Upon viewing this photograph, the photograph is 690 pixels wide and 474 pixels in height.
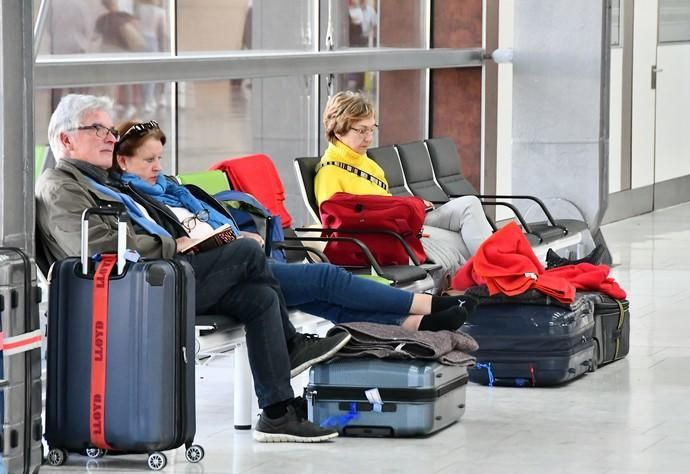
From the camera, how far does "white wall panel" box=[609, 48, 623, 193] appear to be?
45.3 ft

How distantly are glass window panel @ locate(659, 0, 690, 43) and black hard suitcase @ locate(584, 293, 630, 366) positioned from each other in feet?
28.4

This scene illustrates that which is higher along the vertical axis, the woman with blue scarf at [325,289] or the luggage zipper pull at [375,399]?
the woman with blue scarf at [325,289]

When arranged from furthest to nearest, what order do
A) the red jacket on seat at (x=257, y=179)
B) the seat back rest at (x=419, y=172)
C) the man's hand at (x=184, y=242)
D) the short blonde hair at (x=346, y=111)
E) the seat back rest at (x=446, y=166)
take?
the seat back rest at (x=446, y=166) → the seat back rest at (x=419, y=172) → the short blonde hair at (x=346, y=111) → the red jacket on seat at (x=257, y=179) → the man's hand at (x=184, y=242)

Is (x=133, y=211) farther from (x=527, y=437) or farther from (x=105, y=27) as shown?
(x=105, y=27)

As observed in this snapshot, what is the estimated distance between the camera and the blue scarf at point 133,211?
17.4 ft

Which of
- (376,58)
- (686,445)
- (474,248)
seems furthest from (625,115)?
(686,445)

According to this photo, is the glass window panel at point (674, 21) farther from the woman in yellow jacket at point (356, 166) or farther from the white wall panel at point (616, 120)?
the woman in yellow jacket at point (356, 166)

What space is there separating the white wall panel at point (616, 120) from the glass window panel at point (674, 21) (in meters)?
1.34

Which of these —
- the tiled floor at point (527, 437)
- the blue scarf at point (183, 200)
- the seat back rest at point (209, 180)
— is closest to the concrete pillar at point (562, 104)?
the tiled floor at point (527, 437)

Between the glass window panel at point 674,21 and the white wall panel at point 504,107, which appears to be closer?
the white wall panel at point 504,107

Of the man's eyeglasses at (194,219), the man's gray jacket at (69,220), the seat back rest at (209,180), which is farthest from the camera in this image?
the seat back rest at (209,180)

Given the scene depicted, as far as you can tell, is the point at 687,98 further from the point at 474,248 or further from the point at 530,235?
the point at 474,248

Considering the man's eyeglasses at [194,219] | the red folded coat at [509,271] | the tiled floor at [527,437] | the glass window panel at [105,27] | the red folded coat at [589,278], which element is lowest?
the tiled floor at [527,437]

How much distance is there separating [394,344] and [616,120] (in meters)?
8.91
